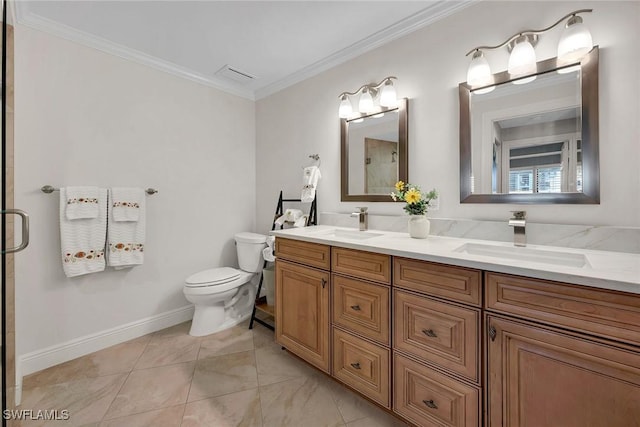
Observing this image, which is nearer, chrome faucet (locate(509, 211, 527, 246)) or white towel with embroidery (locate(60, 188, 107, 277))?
chrome faucet (locate(509, 211, 527, 246))

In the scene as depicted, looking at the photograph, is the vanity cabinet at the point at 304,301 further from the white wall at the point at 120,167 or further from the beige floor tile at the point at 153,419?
the white wall at the point at 120,167

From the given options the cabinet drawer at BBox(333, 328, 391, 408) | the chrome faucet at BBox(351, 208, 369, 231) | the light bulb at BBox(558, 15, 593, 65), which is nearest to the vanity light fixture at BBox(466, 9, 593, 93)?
the light bulb at BBox(558, 15, 593, 65)

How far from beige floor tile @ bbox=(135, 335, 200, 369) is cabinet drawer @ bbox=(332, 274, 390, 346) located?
122 centimetres

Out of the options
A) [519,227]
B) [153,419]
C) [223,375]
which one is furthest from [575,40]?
[153,419]

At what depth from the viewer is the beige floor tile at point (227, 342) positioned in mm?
2016

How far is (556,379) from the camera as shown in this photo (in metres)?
0.90

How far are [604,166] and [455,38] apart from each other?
1.06 metres

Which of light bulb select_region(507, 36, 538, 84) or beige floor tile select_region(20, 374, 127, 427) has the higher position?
light bulb select_region(507, 36, 538, 84)

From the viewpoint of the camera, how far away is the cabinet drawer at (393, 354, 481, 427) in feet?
3.53

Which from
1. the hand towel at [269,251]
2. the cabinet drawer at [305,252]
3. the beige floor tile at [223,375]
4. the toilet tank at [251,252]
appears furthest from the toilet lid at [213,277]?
the cabinet drawer at [305,252]

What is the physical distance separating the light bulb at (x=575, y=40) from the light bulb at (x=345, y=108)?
1242 millimetres

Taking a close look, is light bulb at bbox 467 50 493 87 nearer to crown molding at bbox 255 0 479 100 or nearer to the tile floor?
crown molding at bbox 255 0 479 100

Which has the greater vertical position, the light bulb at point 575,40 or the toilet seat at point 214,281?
the light bulb at point 575,40

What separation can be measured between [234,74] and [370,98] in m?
1.38
